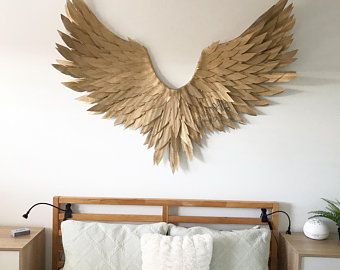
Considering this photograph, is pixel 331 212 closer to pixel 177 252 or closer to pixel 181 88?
pixel 177 252

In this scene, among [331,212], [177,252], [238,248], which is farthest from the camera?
[331,212]

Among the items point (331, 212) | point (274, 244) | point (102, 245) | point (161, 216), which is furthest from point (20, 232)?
point (331, 212)

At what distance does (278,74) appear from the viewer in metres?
2.15

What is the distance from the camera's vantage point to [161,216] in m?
2.22

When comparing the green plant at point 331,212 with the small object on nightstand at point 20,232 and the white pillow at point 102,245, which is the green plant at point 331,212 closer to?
the white pillow at point 102,245

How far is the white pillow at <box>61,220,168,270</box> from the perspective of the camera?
2.01 m

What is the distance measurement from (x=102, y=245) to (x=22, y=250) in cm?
41

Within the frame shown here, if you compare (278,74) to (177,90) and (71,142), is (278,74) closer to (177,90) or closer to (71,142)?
(177,90)

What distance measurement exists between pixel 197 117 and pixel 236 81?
0.31 meters

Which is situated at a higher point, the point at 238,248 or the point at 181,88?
the point at 181,88

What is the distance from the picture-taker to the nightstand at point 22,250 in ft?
6.25

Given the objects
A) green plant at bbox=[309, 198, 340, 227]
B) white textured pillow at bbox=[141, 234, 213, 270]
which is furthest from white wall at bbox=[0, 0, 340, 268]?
white textured pillow at bbox=[141, 234, 213, 270]

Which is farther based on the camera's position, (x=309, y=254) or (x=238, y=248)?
(x=238, y=248)

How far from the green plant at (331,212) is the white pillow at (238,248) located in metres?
0.33
